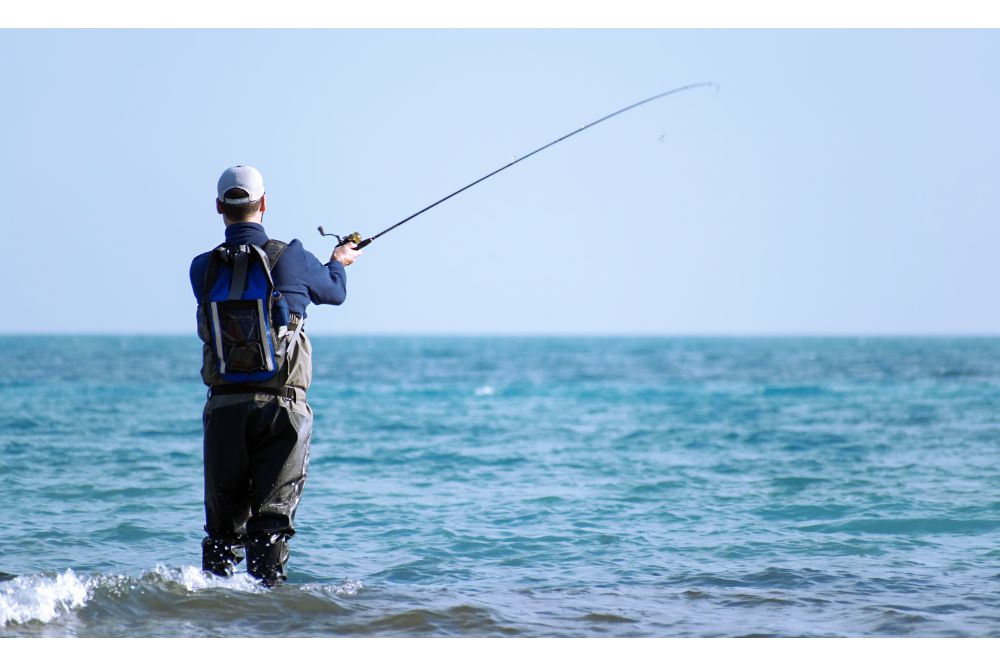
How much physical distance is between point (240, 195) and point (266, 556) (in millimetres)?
1459

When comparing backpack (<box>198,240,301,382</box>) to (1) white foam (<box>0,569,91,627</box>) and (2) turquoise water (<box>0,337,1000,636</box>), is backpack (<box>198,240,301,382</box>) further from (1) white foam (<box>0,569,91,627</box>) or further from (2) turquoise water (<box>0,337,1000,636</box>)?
(1) white foam (<box>0,569,91,627</box>)

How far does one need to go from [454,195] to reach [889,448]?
7.81 meters

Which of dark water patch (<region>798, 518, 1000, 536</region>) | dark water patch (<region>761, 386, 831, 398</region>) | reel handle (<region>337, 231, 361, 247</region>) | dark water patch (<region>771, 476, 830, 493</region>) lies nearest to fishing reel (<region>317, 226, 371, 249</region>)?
reel handle (<region>337, 231, 361, 247</region>)

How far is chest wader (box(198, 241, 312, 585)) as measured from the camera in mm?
4055

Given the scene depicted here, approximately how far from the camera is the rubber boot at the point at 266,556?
14.3 feet

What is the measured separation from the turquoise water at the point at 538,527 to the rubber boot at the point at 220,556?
7 centimetres

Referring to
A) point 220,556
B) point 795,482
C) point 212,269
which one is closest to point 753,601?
point 220,556

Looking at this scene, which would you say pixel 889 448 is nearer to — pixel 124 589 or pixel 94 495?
pixel 94 495

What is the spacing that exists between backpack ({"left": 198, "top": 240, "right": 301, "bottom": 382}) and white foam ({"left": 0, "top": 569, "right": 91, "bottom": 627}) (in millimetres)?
1191

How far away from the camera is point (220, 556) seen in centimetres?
447

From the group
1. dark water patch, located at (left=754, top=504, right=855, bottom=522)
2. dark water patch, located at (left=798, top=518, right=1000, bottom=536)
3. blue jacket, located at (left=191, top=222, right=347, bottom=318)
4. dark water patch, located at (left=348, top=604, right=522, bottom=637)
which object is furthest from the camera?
dark water patch, located at (left=754, top=504, right=855, bottom=522)

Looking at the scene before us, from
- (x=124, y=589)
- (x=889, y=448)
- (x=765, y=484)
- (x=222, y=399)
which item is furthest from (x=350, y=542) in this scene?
(x=889, y=448)

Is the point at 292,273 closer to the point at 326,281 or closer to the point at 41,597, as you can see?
the point at 326,281

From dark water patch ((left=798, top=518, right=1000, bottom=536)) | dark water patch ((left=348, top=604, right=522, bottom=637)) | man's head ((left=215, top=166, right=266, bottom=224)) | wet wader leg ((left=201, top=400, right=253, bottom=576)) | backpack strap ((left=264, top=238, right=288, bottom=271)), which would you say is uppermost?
man's head ((left=215, top=166, right=266, bottom=224))
